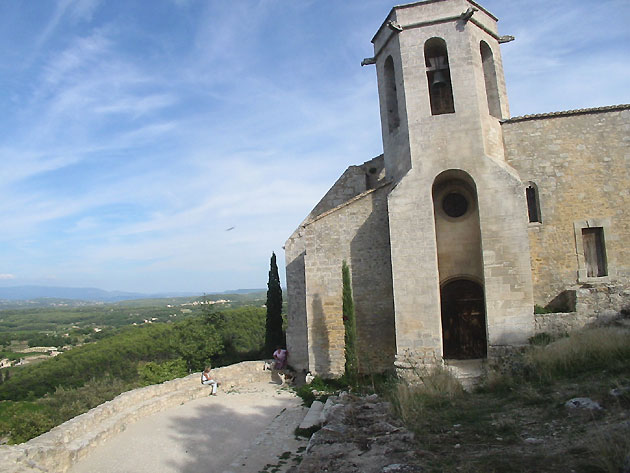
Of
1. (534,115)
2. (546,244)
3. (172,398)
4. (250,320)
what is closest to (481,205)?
(546,244)

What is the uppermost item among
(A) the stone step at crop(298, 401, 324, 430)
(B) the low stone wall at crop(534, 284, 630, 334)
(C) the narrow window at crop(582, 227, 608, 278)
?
(C) the narrow window at crop(582, 227, 608, 278)

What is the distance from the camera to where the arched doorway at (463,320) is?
1336 cm

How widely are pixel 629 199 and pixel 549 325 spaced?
4530 millimetres

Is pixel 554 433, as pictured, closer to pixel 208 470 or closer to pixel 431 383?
pixel 431 383

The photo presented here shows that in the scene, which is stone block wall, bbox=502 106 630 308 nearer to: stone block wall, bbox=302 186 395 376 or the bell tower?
the bell tower

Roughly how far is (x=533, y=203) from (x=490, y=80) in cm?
384

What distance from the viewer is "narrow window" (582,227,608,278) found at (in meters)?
12.4

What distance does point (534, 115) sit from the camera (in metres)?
12.9

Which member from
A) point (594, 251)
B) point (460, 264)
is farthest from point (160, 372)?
point (594, 251)

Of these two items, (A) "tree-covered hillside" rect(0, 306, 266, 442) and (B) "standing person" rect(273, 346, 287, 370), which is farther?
(B) "standing person" rect(273, 346, 287, 370)

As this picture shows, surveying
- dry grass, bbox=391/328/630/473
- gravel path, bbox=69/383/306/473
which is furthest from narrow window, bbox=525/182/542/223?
gravel path, bbox=69/383/306/473

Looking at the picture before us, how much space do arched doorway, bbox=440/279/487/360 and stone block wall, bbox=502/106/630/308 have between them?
1671 millimetres

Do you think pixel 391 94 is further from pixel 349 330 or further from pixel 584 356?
pixel 584 356

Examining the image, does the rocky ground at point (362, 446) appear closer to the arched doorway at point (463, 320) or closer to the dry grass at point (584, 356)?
the dry grass at point (584, 356)
